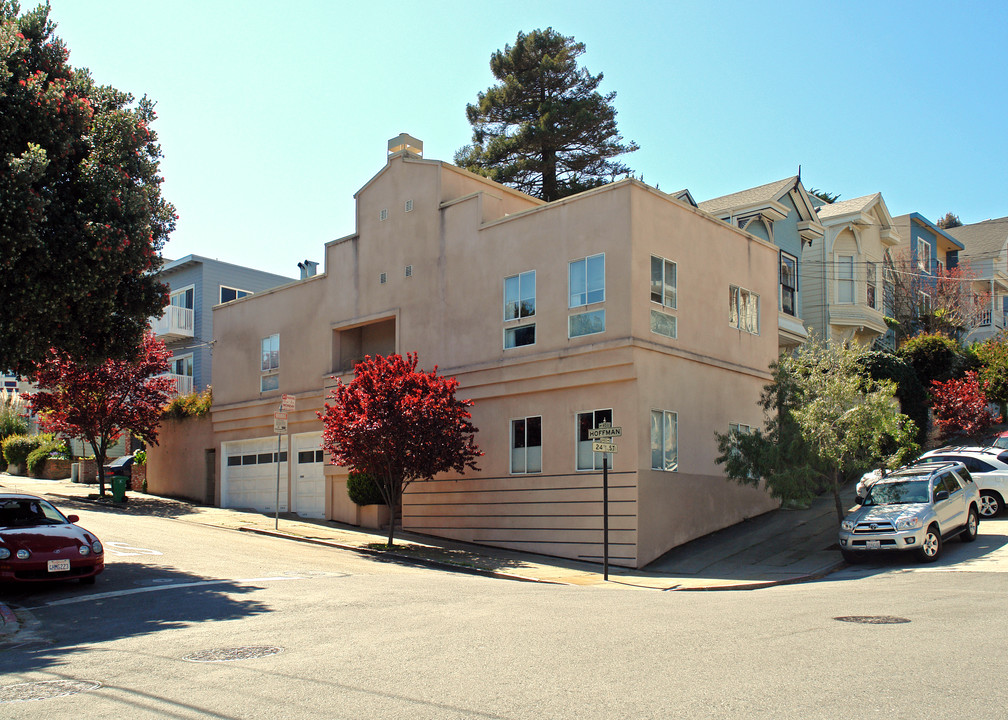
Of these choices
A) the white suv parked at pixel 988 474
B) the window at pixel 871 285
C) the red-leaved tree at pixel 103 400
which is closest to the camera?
the white suv parked at pixel 988 474

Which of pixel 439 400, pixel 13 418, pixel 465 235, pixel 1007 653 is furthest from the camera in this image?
pixel 13 418

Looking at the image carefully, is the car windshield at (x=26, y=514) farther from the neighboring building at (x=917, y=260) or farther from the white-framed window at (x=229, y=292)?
the neighboring building at (x=917, y=260)

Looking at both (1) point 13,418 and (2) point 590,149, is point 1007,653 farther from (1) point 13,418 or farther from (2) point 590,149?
(1) point 13,418

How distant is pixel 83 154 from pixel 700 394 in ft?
47.1

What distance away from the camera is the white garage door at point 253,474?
2930cm

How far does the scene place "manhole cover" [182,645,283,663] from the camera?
8.50 metres

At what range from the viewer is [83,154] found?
15789 millimetres

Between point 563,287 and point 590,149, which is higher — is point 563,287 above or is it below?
below

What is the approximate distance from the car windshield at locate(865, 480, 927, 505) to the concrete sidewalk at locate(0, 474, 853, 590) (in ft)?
4.97

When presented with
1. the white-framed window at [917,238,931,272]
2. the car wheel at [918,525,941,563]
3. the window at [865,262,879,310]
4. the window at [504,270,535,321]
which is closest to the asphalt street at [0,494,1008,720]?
the car wheel at [918,525,941,563]

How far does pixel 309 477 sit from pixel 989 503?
18522 mm

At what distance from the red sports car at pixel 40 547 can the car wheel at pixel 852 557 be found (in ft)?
44.6

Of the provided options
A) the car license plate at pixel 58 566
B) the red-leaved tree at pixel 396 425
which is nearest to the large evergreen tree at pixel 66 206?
the car license plate at pixel 58 566

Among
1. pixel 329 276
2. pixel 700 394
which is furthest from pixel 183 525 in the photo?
pixel 700 394
